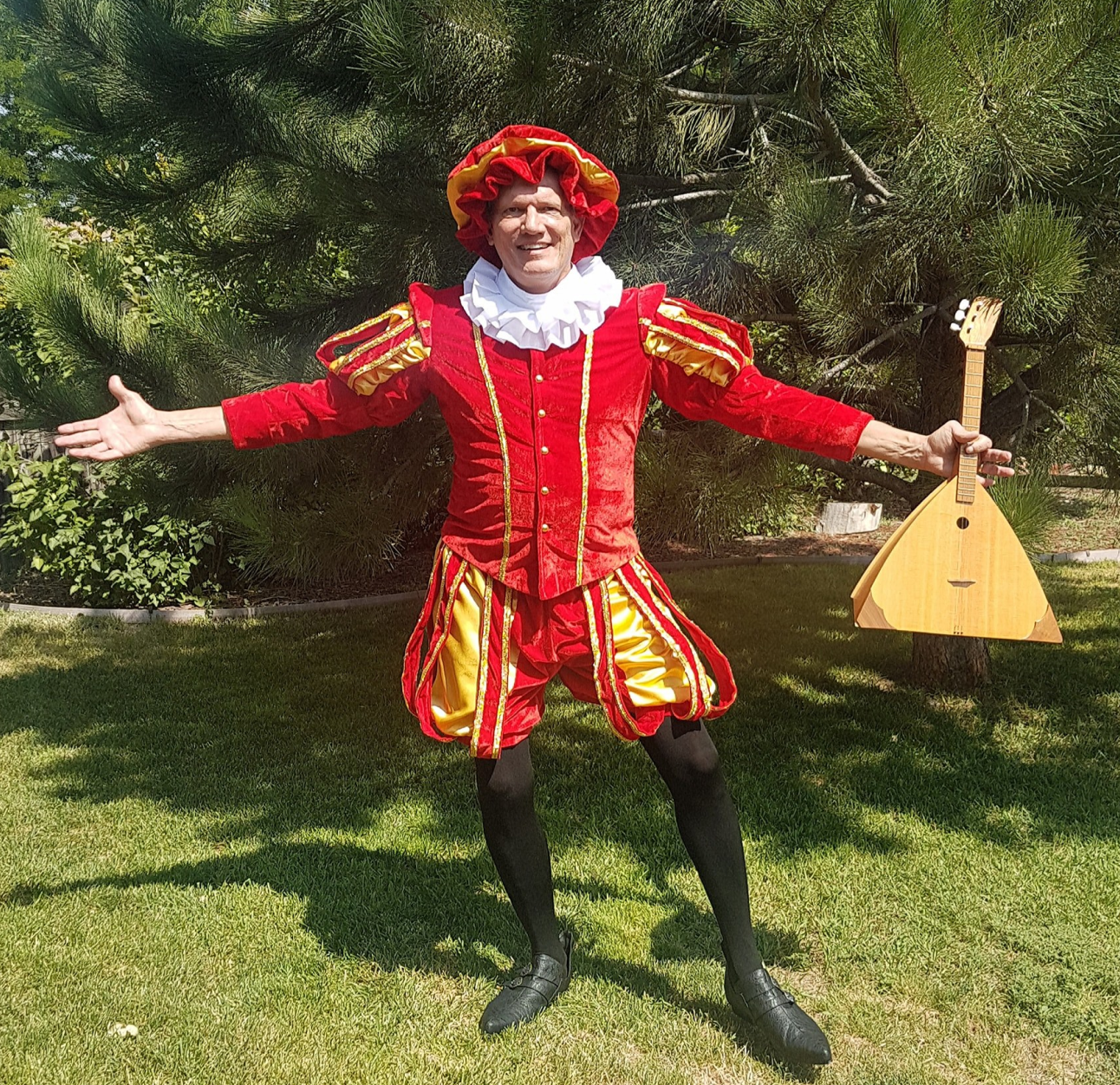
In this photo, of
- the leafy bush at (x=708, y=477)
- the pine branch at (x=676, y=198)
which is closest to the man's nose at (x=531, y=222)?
the pine branch at (x=676, y=198)

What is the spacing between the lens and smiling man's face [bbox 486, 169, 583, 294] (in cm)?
212

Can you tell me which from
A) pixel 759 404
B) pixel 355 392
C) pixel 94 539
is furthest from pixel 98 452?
pixel 94 539

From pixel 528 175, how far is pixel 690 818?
4.34 feet

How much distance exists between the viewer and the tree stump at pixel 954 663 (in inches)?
173

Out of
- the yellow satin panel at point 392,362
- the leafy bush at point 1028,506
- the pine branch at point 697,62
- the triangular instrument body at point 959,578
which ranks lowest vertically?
the triangular instrument body at point 959,578

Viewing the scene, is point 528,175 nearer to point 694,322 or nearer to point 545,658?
point 694,322

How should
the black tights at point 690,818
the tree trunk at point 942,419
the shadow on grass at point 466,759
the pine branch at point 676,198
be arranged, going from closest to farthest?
the black tights at point 690,818, the shadow on grass at point 466,759, the pine branch at point 676,198, the tree trunk at point 942,419

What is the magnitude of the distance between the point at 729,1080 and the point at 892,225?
203cm

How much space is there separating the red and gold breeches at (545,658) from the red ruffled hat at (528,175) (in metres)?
0.72

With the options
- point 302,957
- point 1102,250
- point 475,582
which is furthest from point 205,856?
point 1102,250

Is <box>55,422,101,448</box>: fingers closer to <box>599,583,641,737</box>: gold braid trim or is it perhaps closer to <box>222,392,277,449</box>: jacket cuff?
<box>222,392,277,449</box>: jacket cuff

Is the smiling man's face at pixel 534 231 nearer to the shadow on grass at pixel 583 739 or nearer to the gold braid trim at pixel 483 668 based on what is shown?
the gold braid trim at pixel 483 668

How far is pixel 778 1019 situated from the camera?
2117 mm

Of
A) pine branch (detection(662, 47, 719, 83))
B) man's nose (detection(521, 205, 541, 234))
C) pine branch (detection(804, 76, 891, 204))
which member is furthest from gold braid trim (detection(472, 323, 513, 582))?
pine branch (detection(662, 47, 719, 83))
